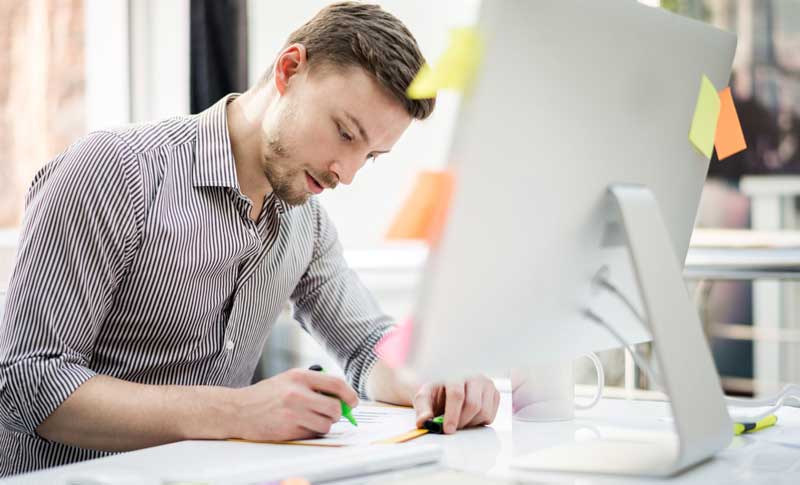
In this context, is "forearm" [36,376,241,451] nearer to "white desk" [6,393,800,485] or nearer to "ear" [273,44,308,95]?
"white desk" [6,393,800,485]

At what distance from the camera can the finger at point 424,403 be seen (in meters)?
1.12

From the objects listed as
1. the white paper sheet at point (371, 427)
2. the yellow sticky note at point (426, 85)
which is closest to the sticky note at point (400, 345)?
the yellow sticky note at point (426, 85)

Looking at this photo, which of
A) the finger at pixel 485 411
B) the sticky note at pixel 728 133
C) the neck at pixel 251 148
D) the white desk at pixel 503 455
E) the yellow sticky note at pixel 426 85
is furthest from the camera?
the neck at pixel 251 148

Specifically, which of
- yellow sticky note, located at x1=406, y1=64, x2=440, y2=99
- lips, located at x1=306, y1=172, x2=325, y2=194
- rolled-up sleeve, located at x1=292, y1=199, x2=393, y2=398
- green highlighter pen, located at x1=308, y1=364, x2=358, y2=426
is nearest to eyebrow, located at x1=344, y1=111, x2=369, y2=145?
lips, located at x1=306, y1=172, x2=325, y2=194

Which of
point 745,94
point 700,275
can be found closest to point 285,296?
point 700,275

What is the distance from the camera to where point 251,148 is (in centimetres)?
140

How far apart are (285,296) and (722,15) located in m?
2.43

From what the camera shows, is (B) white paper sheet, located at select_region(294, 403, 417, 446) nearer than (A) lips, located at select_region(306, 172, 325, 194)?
Yes

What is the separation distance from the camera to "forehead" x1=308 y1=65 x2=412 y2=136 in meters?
1.30

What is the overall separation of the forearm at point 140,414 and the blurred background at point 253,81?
187 cm

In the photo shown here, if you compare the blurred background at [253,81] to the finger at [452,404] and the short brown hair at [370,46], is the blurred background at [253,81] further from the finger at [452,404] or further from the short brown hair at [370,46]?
the finger at [452,404]

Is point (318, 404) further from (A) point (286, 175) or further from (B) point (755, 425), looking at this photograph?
(B) point (755, 425)

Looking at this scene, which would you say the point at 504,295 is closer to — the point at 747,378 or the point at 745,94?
the point at 745,94

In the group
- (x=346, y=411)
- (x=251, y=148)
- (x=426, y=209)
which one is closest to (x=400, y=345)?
(x=426, y=209)
